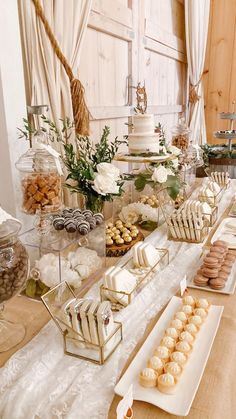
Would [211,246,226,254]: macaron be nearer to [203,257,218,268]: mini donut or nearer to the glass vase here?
[203,257,218,268]: mini donut

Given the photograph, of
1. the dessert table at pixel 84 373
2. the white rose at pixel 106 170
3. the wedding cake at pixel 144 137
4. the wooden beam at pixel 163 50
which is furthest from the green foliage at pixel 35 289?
the wooden beam at pixel 163 50

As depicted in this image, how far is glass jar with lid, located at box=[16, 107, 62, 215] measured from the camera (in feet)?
3.18

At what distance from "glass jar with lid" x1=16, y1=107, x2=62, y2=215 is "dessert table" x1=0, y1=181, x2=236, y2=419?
0.89ft

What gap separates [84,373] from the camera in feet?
2.05

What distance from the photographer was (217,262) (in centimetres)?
97

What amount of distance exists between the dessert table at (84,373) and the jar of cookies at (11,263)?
0.42 ft

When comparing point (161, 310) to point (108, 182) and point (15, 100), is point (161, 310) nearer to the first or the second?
point (108, 182)

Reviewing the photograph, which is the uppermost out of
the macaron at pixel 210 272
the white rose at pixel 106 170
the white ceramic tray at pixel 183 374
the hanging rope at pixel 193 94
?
the hanging rope at pixel 193 94

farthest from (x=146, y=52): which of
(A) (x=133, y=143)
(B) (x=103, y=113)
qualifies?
(A) (x=133, y=143)

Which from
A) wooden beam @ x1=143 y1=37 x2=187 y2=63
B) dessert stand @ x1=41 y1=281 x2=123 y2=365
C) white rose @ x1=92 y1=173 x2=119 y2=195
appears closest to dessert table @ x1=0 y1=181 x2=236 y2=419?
dessert stand @ x1=41 y1=281 x2=123 y2=365

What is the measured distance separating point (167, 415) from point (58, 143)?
99 cm

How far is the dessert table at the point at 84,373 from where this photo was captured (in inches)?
21.9

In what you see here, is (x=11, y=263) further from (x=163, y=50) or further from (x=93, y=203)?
(x=163, y=50)

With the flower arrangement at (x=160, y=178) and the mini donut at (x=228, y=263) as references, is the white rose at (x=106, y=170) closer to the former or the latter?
the flower arrangement at (x=160, y=178)
